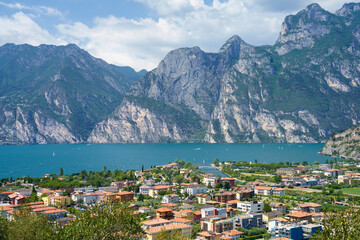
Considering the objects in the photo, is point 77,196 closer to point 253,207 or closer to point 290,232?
point 253,207

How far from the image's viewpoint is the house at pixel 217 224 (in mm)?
45031

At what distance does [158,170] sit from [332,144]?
93474mm

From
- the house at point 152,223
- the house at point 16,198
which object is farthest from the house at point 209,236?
the house at point 16,198

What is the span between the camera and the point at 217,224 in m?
45.1

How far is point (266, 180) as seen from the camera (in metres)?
89.9

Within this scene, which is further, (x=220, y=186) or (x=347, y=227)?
(x=220, y=186)

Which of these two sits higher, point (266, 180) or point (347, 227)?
point (347, 227)

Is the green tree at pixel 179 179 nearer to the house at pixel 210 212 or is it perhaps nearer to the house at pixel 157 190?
the house at pixel 157 190

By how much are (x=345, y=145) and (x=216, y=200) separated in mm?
107439

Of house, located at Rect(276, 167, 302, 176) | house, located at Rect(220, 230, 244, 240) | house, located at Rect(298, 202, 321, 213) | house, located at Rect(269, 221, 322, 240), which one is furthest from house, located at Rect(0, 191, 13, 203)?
house, located at Rect(276, 167, 302, 176)

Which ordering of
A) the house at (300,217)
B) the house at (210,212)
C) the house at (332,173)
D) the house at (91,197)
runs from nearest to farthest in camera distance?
the house at (300,217)
the house at (210,212)
the house at (91,197)
the house at (332,173)

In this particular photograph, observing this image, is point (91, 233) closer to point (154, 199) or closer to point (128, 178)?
point (154, 199)

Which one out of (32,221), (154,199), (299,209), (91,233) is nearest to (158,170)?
(154,199)

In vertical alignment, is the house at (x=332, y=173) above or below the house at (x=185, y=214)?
above
